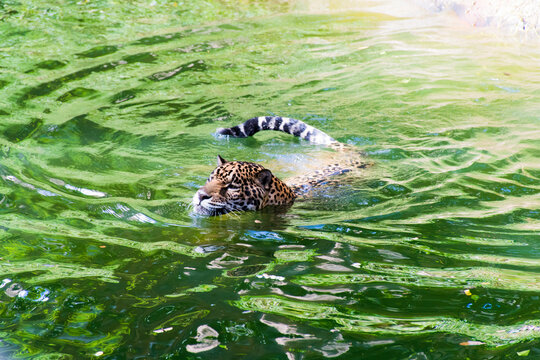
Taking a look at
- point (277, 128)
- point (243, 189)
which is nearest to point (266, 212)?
Result: point (243, 189)

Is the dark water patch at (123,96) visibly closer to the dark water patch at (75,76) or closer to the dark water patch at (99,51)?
the dark water patch at (75,76)

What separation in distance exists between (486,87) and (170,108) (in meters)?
5.59

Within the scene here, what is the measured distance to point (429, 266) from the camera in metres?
4.86

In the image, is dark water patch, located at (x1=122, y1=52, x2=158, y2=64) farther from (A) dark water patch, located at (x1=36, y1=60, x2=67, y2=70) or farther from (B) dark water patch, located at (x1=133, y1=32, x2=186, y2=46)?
(A) dark water patch, located at (x1=36, y1=60, x2=67, y2=70)

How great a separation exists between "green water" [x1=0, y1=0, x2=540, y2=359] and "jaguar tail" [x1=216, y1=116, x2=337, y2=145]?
0.20 metres

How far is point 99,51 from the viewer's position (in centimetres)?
1315

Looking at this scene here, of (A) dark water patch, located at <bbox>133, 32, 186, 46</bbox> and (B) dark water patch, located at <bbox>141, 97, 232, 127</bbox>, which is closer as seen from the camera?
(B) dark water patch, located at <bbox>141, 97, 232, 127</bbox>

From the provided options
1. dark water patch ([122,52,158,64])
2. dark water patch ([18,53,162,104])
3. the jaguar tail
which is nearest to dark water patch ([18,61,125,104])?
dark water patch ([18,53,162,104])

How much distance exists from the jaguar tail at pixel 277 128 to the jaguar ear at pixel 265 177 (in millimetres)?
2071

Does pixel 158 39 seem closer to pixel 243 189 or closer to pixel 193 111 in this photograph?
pixel 193 111

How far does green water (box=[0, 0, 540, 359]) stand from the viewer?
12.6 feet

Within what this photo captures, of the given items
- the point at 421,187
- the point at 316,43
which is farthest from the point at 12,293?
the point at 316,43

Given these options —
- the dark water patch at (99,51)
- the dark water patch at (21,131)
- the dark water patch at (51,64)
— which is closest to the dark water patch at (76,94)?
the dark water patch at (21,131)

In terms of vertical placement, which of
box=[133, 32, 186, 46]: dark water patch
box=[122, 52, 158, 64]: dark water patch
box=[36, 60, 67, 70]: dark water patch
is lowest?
box=[36, 60, 67, 70]: dark water patch
